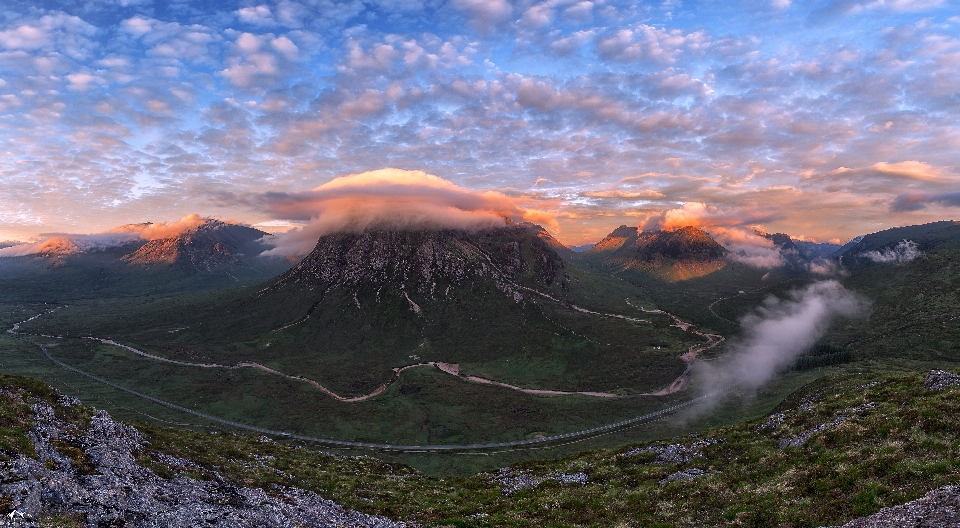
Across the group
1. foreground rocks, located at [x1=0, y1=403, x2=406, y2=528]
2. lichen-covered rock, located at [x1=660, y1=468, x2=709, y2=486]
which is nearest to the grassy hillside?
lichen-covered rock, located at [x1=660, y1=468, x2=709, y2=486]

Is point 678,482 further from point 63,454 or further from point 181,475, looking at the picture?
point 63,454

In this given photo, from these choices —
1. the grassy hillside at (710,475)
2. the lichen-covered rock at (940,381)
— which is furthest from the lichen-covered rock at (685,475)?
the lichen-covered rock at (940,381)

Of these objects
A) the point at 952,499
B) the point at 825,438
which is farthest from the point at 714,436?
the point at 952,499

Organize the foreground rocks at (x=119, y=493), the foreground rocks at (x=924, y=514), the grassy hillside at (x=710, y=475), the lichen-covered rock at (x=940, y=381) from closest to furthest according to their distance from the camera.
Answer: the foreground rocks at (x=924, y=514)
the foreground rocks at (x=119, y=493)
the grassy hillside at (x=710, y=475)
the lichen-covered rock at (x=940, y=381)

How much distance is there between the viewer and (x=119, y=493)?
1229 inches

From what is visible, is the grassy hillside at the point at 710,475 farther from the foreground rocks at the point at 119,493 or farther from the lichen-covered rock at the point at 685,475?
the foreground rocks at the point at 119,493

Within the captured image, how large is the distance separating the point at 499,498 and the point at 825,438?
37.7 meters

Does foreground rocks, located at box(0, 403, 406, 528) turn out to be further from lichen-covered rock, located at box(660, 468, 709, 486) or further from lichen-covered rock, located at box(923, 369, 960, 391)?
lichen-covered rock, located at box(923, 369, 960, 391)

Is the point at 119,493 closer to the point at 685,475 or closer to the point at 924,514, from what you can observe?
the point at 924,514

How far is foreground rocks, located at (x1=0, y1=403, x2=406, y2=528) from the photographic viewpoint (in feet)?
88.1

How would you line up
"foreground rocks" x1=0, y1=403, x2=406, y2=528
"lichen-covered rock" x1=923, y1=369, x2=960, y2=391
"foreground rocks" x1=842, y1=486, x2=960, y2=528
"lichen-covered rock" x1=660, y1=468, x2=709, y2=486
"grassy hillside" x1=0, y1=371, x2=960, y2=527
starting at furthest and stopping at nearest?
"lichen-covered rock" x1=923, y1=369, x2=960, y2=391 < "lichen-covered rock" x1=660, y1=468, x2=709, y2=486 < "grassy hillside" x1=0, y1=371, x2=960, y2=527 < "foreground rocks" x1=0, y1=403, x2=406, y2=528 < "foreground rocks" x1=842, y1=486, x2=960, y2=528

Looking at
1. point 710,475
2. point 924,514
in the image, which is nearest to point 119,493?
point 924,514

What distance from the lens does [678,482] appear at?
45.1 m

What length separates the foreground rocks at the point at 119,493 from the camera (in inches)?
1057
